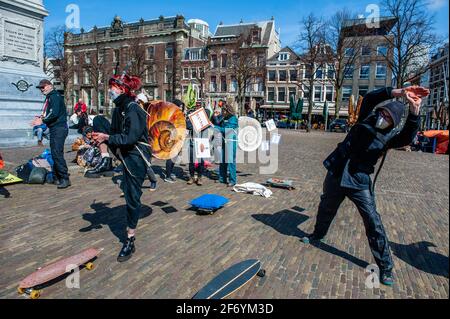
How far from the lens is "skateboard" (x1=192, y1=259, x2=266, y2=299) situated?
2.95 metres

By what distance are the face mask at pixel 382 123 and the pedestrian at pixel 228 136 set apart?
193 inches

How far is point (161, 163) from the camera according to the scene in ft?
35.0

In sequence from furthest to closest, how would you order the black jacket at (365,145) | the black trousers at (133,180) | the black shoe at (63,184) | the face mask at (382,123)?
the black shoe at (63,184)
the black trousers at (133,180)
the black jacket at (365,145)
the face mask at (382,123)

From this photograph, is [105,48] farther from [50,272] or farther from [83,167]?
[50,272]

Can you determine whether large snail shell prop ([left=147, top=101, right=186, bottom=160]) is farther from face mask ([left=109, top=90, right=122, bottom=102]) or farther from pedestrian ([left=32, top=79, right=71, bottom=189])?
pedestrian ([left=32, top=79, right=71, bottom=189])

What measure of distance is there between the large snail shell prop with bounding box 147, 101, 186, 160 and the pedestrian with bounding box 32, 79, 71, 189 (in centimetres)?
356

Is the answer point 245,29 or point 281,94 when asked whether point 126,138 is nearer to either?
point 281,94

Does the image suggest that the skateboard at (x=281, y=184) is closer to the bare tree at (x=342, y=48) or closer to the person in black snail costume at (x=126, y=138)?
the person in black snail costume at (x=126, y=138)

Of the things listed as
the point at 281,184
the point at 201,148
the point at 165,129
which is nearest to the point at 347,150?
the point at 165,129

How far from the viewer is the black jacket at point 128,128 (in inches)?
143

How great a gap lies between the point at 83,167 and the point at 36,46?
828cm

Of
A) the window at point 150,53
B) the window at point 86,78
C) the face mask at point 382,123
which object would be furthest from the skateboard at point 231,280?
the window at point 86,78

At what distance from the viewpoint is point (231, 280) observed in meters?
3.18

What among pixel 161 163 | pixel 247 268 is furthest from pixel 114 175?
pixel 247 268
